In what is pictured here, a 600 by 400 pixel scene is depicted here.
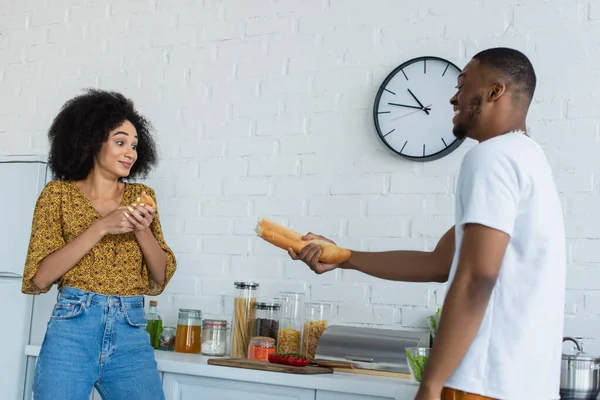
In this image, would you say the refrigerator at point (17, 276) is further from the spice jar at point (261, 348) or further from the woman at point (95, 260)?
the spice jar at point (261, 348)

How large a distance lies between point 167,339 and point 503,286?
2.28 meters

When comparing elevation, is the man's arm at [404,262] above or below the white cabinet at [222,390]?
above

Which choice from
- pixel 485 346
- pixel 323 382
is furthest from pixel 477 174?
pixel 323 382

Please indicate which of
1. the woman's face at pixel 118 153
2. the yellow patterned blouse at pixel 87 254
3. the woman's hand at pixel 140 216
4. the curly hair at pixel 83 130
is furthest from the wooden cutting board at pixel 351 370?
the curly hair at pixel 83 130

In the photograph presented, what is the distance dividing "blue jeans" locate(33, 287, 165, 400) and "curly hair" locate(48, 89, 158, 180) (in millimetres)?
462

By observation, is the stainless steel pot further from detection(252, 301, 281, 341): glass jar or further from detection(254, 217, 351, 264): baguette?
detection(252, 301, 281, 341): glass jar

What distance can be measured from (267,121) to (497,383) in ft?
7.35

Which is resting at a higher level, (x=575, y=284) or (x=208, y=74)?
(x=208, y=74)

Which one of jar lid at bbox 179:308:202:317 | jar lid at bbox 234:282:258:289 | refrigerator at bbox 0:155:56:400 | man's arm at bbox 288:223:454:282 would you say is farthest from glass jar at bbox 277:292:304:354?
refrigerator at bbox 0:155:56:400

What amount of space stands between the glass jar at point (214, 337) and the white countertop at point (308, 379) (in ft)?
0.54

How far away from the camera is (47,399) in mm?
2484

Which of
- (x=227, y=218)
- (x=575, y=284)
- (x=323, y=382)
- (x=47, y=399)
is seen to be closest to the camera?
(x=47, y=399)

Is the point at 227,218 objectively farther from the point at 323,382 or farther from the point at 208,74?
the point at 323,382

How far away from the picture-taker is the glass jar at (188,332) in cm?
343
